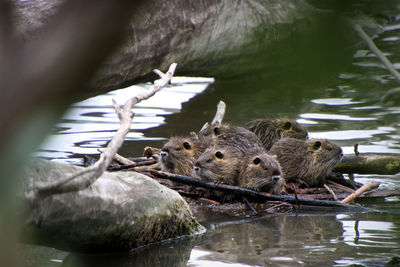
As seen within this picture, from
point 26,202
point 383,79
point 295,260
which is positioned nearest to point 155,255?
point 295,260

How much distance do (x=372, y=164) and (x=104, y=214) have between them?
10.8 feet

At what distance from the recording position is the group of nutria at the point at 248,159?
536cm

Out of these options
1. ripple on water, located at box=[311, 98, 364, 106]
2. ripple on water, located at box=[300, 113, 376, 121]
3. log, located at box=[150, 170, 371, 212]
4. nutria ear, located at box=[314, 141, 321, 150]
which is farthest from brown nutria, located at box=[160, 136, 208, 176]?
ripple on water, located at box=[311, 98, 364, 106]

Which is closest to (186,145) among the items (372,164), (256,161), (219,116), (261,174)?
(256,161)

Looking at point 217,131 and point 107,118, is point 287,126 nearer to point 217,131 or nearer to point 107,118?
point 217,131

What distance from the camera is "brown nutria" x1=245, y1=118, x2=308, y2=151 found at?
680 centimetres

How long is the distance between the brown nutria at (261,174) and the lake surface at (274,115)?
15.8 inches

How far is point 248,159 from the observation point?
548cm

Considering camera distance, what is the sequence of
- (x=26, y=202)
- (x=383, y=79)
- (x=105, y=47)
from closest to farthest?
1. (x=105, y=47)
2. (x=26, y=202)
3. (x=383, y=79)

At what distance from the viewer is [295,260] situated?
3746mm

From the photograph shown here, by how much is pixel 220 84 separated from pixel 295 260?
674 cm

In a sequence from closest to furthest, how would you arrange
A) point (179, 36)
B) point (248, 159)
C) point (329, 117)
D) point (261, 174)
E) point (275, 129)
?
point (261, 174), point (248, 159), point (275, 129), point (179, 36), point (329, 117)

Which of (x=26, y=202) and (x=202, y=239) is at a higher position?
(x=26, y=202)

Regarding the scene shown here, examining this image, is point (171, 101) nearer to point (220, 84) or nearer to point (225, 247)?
point (220, 84)
